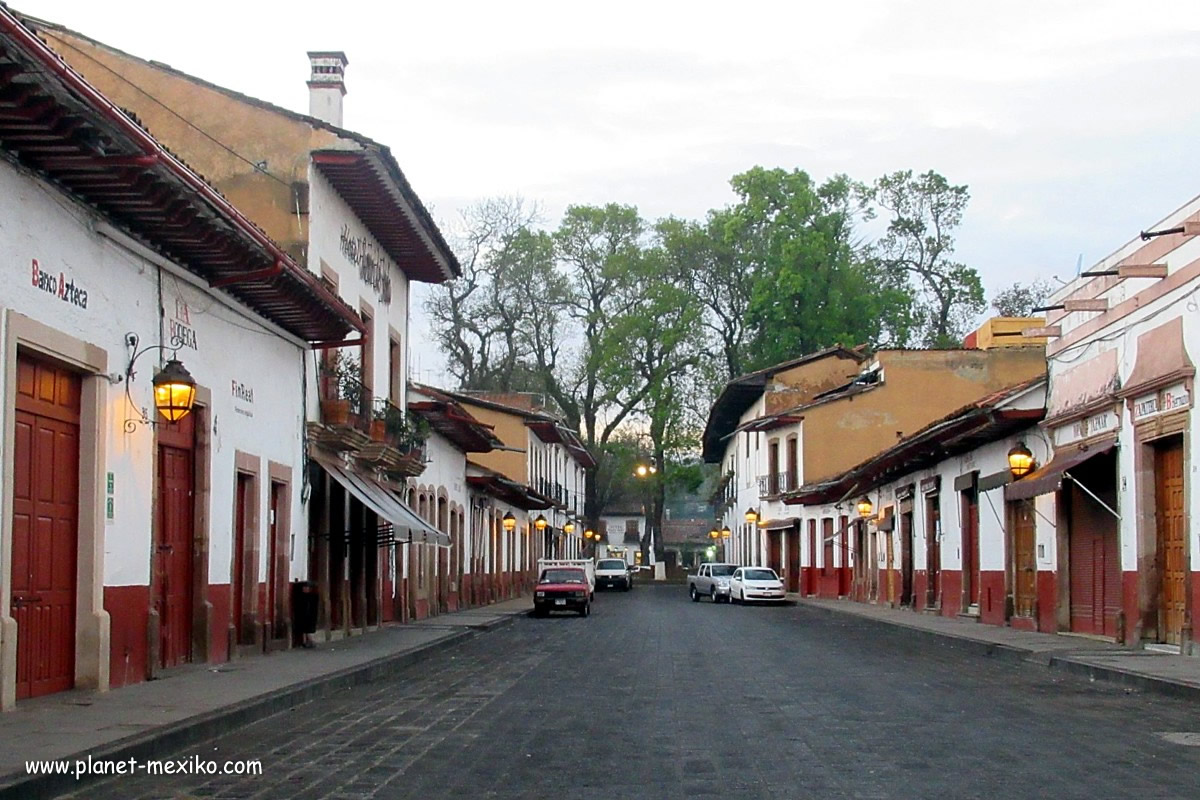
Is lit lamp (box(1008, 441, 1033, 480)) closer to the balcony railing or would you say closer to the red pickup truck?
the red pickup truck

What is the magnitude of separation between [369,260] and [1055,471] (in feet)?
40.1

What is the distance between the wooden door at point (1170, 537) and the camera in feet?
65.5

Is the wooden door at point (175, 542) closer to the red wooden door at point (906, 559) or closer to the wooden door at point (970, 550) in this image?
the wooden door at point (970, 550)

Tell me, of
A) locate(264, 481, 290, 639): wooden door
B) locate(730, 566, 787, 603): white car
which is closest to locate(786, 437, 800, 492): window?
locate(730, 566, 787, 603): white car

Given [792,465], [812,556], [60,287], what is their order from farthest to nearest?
[792,465] → [812,556] → [60,287]

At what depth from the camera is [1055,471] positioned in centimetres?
2244

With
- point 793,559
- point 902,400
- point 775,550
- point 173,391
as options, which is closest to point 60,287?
point 173,391

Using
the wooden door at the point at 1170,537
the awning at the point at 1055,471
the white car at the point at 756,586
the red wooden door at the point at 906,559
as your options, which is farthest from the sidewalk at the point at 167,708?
the white car at the point at 756,586

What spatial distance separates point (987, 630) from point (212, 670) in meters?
15.3

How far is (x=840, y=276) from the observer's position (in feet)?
200

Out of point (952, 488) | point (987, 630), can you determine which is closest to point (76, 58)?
point (987, 630)

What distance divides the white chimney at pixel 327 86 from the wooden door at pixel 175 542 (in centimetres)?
1037

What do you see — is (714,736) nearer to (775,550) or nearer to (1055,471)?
(1055,471)

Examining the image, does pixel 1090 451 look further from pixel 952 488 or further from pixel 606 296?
pixel 606 296
